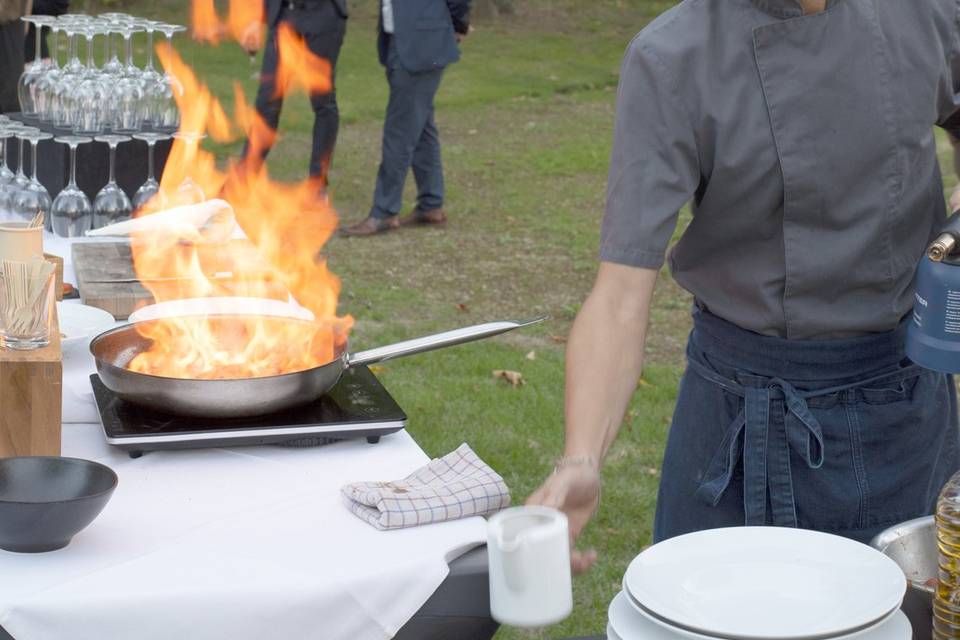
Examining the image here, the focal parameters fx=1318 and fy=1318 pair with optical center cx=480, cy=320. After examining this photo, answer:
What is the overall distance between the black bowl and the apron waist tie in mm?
1107

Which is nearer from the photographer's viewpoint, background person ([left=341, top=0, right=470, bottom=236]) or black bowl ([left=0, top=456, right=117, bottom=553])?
black bowl ([left=0, top=456, right=117, bottom=553])

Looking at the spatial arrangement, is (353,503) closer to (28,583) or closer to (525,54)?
(28,583)

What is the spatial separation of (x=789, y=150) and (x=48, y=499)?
4.34 ft

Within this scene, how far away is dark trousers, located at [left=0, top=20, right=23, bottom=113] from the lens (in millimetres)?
7092

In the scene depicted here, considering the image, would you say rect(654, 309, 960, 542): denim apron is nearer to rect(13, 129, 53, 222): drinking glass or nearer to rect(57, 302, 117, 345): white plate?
rect(57, 302, 117, 345): white plate

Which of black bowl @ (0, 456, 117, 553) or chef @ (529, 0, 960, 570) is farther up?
chef @ (529, 0, 960, 570)

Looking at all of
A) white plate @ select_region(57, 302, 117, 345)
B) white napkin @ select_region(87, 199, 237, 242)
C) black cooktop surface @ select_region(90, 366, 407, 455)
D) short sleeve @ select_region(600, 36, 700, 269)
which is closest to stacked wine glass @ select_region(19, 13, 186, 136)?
white napkin @ select_region(87, 199, 237, 242)

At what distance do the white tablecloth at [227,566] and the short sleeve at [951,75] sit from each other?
1.15m

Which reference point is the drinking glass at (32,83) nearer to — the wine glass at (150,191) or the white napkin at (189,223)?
the wine glass at (150,191)

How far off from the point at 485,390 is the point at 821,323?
3.29 metres

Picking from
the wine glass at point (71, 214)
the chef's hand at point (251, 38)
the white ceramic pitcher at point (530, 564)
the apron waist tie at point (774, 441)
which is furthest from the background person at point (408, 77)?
the white ceramic pitcher at point (530, 564)

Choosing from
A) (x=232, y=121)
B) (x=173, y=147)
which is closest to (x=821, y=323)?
(x=173, y=147)

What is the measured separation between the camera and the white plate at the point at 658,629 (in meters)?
1.50

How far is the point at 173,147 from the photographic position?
4.41m
